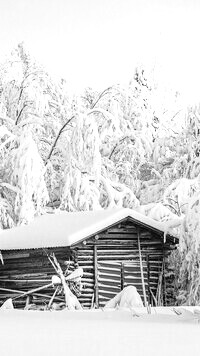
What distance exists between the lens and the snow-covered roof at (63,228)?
2127 centimetres

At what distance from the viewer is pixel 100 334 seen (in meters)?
7.86

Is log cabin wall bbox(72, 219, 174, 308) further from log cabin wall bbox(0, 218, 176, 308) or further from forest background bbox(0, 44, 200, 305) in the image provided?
forest background bbox(0, 44, 200, 305)

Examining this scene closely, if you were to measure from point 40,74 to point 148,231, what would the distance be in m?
8.72

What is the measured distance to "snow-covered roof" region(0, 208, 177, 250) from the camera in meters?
21.3

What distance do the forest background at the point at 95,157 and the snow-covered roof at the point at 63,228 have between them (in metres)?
0.53

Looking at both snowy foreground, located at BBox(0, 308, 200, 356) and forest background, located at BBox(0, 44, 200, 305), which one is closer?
snowy foreground, located at BBox(0, 308, 200, 356)

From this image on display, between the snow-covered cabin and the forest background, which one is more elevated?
the forest background

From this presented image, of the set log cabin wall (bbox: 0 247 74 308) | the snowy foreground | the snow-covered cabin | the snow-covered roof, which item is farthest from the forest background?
the snowy foreground

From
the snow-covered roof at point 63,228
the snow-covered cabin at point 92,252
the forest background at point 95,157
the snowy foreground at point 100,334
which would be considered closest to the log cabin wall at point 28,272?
the snow-covered cabin at point 92,252

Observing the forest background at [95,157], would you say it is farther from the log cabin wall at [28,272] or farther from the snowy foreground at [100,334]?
the snowy foreground at [100,334]

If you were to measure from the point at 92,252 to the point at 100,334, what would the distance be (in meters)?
14.6

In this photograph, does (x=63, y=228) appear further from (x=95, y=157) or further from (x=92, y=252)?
(x=95, y=157)

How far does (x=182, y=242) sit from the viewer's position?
22078mm

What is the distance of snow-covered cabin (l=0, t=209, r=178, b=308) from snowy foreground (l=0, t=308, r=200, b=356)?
10.8 metres
